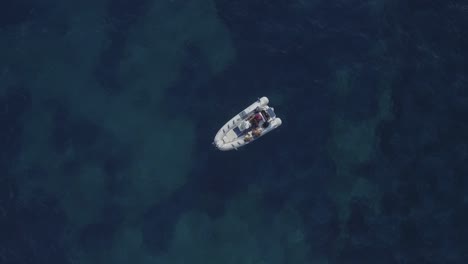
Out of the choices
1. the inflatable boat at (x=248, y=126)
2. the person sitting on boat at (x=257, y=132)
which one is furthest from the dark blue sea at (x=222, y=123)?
the person sitting on boat at (x=257, y=132)

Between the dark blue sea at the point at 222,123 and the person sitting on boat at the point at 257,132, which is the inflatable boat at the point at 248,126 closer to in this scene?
the person sitting on boat at the point at 257,132

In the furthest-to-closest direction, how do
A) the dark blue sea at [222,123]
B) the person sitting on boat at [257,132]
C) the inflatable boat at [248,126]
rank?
the inflatable boat at [248,126], the person sitting on boat at [257,132], the dark blue sea at [222,123]

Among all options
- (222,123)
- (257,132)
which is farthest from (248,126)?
(222,123)

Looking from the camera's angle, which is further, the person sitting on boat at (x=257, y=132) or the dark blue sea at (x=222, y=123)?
the person sitting on boat at (x=257, y=132)

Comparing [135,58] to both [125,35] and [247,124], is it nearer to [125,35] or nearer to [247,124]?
[125,35]

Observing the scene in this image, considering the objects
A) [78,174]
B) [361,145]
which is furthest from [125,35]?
[361,145]

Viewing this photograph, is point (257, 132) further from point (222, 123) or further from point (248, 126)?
point (222, 123)
